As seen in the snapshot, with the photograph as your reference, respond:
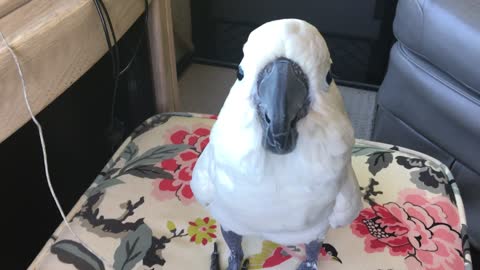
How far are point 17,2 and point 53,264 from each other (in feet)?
1.19

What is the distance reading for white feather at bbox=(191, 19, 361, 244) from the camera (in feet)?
1.65

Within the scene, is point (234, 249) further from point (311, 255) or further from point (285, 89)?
point (285, 89)

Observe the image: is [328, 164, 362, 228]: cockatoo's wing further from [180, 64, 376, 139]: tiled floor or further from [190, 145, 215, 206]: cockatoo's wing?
[180, 64, 376, 139]: tiled floor

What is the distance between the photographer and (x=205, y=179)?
0.63 m

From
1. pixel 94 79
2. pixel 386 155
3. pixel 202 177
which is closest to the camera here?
pixel 202 177

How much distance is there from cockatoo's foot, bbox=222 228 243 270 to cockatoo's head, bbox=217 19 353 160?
0.22 meters

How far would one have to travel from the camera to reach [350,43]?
5.35ft

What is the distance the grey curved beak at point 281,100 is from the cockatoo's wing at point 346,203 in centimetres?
14

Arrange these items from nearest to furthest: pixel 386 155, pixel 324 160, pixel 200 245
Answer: pixel 324 160 < pixel 200 245 < pixel 386 155

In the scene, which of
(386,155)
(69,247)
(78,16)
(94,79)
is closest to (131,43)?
(94,79)

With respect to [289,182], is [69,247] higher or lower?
lower

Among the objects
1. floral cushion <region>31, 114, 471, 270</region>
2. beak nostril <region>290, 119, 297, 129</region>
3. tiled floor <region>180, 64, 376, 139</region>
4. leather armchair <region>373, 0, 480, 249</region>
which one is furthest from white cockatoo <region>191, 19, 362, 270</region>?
tiled floor <region>180, 64, 376, 139</region>

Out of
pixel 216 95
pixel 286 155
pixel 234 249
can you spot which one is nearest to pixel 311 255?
pixel 234 249

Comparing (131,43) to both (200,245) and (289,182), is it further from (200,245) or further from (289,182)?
(289,182)
